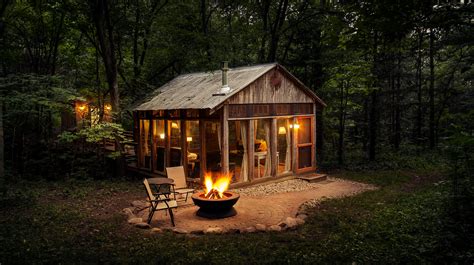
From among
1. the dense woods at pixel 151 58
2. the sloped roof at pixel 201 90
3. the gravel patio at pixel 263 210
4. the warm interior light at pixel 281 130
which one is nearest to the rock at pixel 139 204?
the gravel patio at pixel 263 210

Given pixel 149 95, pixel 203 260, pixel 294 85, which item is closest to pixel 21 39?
pixel 149 95

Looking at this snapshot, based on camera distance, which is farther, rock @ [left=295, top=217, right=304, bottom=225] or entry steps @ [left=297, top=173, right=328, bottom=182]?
entry steps @ [left=297, top=173, right=328, bottom=182]

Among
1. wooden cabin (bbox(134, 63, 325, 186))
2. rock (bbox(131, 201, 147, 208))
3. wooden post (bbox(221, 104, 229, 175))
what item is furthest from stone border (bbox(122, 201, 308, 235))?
wooden cabin (bbox(134, 63, 325, 186))

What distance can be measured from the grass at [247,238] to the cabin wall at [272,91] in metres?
4.70

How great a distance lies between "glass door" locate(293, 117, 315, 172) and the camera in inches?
551

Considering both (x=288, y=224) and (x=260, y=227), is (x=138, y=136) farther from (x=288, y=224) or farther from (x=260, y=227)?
(x=288, y=224)

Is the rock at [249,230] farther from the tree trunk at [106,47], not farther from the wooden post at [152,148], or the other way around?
the tree trunk at [106,47]

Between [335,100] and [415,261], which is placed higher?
[335,100]

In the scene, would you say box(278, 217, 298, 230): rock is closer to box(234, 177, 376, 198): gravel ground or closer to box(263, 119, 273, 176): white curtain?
box(234, 177, 376, 198): gravel ground

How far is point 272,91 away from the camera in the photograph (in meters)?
12.7

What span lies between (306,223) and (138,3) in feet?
46.1

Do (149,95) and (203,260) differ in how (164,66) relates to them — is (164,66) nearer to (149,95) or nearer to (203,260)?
(149,95)

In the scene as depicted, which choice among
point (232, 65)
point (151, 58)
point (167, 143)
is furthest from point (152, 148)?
point (232, 65)

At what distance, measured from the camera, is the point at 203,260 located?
18.3 feet
